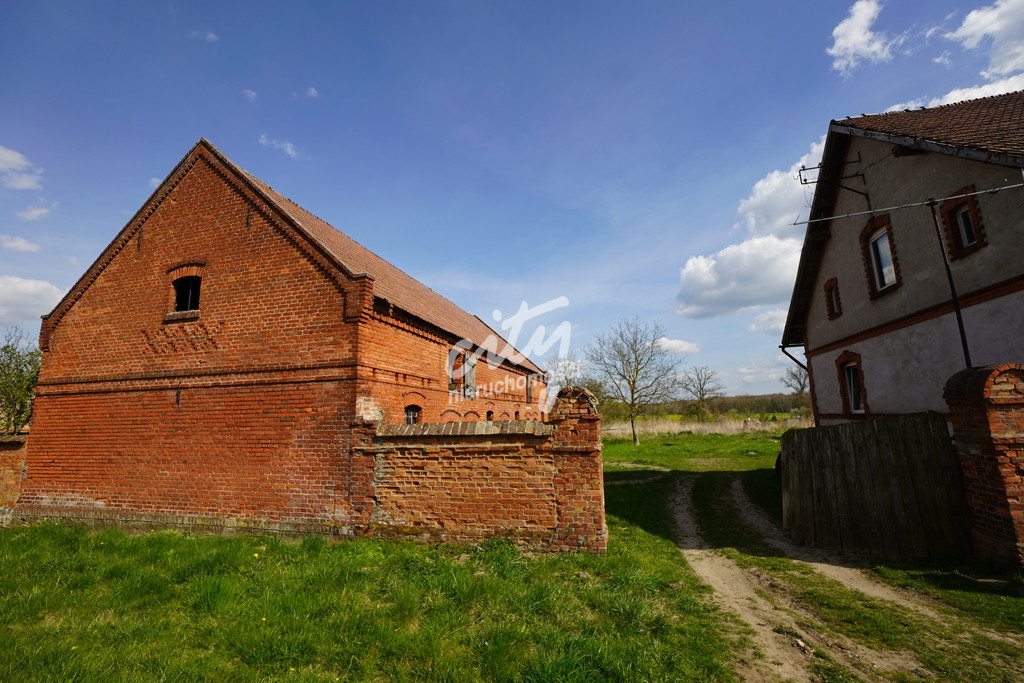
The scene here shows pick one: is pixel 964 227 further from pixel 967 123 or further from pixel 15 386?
pixel 15 386

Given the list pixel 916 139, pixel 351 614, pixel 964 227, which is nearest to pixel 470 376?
pixel 351 614

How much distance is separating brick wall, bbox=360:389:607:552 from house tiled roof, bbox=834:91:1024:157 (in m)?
8.05

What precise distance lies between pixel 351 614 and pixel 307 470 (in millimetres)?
3987

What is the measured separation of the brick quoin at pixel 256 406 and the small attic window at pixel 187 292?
0.16 metres

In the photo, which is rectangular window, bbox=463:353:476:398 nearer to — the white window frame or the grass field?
the grass field

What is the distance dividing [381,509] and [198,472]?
4264 mm

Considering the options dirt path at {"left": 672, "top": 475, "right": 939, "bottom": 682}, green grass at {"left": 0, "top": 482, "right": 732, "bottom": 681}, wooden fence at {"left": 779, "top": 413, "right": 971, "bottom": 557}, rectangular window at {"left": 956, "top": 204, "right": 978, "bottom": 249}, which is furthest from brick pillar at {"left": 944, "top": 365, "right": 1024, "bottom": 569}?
rectangular window at {"left": 956, "top": 204, "right": 978, "bottom": 249}

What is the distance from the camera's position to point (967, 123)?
9.06m

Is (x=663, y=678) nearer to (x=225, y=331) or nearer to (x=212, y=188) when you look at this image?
(x=225, y=331)

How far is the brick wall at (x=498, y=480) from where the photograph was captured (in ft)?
23.0

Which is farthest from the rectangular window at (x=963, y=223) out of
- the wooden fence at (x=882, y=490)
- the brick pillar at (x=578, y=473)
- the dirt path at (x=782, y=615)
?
the brick pillar at (x=578, y=473)

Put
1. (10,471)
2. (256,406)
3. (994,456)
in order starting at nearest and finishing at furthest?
(994,456) → (256,406) → (10,471)

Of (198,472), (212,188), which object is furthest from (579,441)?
(212,188)

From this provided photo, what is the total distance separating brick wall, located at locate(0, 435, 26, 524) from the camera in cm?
1039
